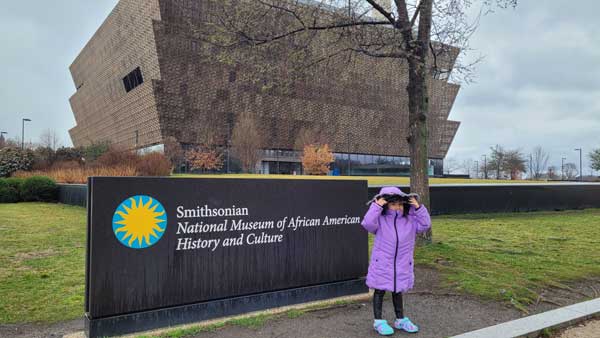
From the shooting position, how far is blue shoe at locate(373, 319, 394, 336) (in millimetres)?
4094

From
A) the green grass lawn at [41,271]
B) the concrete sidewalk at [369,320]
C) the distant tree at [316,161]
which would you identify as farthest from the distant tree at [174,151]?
the concrete sidewalk at [369,320]

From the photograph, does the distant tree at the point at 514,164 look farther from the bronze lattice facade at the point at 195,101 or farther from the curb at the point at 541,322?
the curb at the point at 541,322

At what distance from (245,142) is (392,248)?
52.2 metres

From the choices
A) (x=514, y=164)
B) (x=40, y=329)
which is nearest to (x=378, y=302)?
(x=40, y=329)

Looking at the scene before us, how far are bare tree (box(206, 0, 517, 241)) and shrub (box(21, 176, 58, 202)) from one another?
18086 mm

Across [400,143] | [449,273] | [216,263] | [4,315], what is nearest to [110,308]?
[216,263]

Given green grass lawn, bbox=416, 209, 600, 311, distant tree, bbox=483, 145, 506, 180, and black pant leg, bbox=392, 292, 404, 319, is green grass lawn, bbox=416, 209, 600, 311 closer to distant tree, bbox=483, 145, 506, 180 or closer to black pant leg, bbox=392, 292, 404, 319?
black pant leg, bbox=392, 292, 404, 319

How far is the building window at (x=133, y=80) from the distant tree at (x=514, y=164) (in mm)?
61344

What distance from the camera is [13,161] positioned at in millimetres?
29625

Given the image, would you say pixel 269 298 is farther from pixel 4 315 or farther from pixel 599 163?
pixel 599 163

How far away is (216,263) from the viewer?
4473mm

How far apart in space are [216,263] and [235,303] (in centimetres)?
53

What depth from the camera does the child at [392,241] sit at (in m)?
4.08

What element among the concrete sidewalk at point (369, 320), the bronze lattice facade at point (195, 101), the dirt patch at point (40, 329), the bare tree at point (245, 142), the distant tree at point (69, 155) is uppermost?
the bronze lattice facade at point (195, 101)
